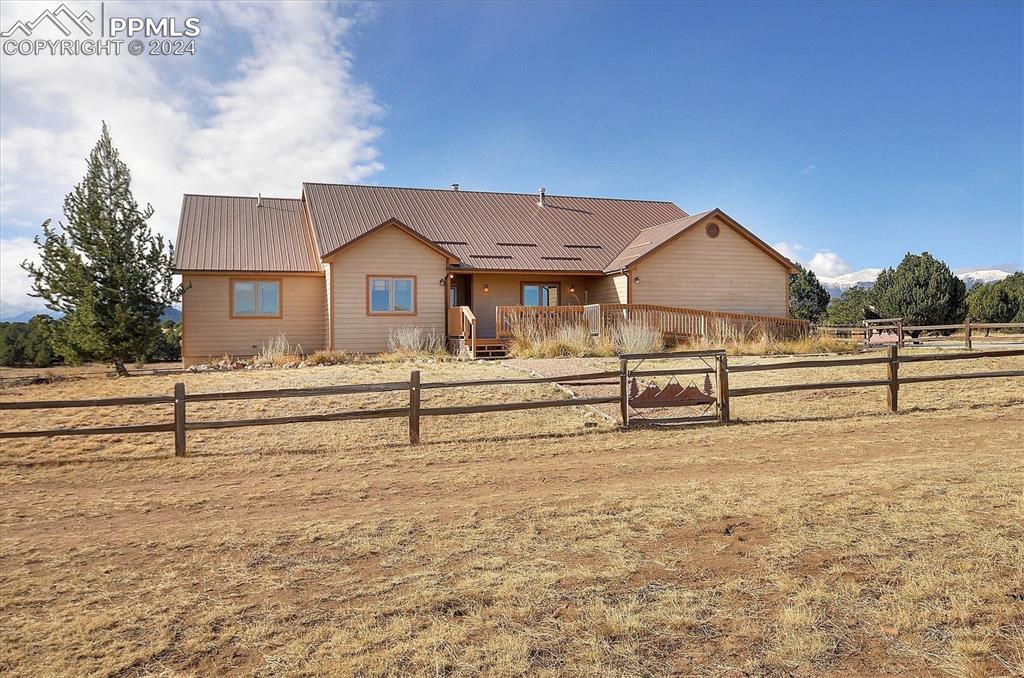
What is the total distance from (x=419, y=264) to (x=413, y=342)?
2921mm

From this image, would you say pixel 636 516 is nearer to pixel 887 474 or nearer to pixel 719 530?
pixel 719 530

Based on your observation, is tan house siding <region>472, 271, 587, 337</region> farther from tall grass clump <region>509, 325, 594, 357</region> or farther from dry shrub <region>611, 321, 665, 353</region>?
dry shrub <region>611, 321, 665, 353</region>

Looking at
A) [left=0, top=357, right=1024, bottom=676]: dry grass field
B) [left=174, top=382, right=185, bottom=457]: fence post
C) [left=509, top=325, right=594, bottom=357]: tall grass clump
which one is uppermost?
[left=509, top=325, right=594, bottom=357]: tall grass clump

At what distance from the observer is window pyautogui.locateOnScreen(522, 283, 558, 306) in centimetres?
2694

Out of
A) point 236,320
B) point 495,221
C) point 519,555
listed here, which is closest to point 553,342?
point 495,221

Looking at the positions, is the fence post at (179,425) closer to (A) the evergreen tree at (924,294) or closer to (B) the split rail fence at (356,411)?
(B) the split rail fence at (356,411)

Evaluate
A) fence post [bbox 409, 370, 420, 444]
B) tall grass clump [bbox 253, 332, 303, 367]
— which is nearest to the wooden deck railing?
tall grass clump [bbox 253, 332, 303, 367]

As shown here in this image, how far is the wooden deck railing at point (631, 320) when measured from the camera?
71.9 feet

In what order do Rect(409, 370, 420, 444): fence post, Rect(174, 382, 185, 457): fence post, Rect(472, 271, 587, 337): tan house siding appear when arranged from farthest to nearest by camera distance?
Rect(472, 271, 587, 337): tan house siding, Rect(409, 370, 420, 444): fence post, Rect(174, 382, 185, 457): fence post

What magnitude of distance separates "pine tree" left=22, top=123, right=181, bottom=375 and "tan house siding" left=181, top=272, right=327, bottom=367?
151 cm

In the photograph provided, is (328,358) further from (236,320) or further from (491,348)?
(491,348)

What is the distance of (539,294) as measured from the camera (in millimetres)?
27234

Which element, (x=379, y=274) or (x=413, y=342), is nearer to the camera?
(x=413, y=342)

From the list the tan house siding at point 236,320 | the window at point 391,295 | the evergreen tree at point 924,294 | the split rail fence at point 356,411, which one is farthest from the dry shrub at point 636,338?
the evergreen tree at point 924,294
